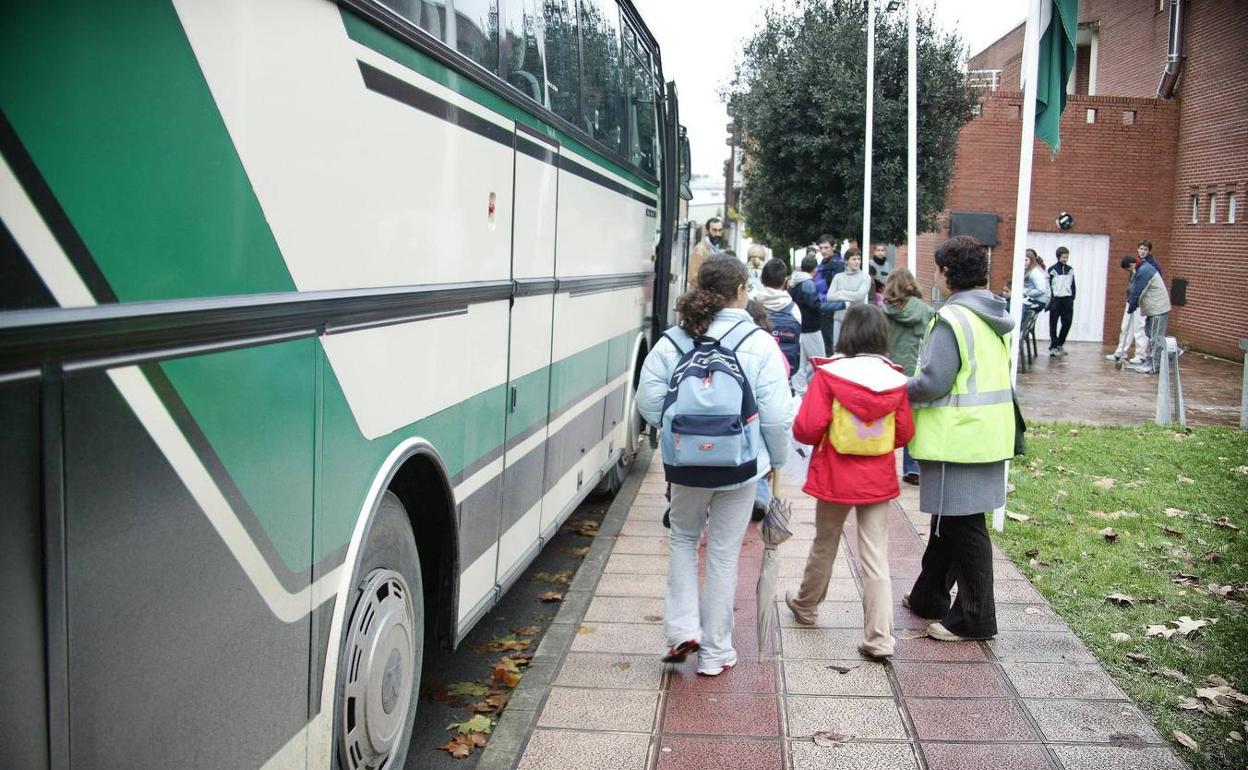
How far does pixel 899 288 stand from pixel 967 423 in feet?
12.6

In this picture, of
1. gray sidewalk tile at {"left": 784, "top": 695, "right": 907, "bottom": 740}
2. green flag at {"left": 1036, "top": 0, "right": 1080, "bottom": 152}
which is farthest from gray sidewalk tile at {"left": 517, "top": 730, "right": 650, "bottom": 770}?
green flag at {"left": 1036, "top": 0, "right": 1080, "bottom": 152}

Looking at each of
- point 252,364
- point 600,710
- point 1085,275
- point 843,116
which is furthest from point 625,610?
point 1085,275

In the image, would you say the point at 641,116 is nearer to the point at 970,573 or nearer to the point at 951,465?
the point at 951,465

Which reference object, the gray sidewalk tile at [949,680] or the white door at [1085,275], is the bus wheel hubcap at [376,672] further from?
the white door at [1085,275]

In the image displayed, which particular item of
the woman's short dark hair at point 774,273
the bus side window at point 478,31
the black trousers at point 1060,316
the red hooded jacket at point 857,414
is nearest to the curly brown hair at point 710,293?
the red hooded jacket at point 857,414

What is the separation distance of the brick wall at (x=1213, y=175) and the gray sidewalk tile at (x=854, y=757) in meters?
20.4

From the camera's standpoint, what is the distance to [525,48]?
5230 millimetres

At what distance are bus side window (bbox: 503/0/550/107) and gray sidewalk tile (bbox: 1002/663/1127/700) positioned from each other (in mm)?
3361

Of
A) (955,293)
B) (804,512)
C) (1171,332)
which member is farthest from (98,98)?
(1171,332)

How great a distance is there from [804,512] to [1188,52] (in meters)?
22.1

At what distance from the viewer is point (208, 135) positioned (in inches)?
94.1

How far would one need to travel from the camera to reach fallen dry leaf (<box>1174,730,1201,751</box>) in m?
4.39

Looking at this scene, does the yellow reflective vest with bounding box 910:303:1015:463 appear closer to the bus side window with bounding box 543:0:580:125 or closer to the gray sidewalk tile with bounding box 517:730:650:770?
the gray sidewalk tile with bounding box 517:730:650:770

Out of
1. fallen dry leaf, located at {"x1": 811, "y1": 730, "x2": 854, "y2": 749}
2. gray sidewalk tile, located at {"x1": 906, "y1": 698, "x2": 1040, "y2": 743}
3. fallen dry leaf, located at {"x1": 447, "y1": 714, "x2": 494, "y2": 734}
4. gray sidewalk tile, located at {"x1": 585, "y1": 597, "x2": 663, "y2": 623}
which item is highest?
gray sidewalk tile, located at {"x1": 906, "y1": 698, "x2": 1040, "y2": 743}
